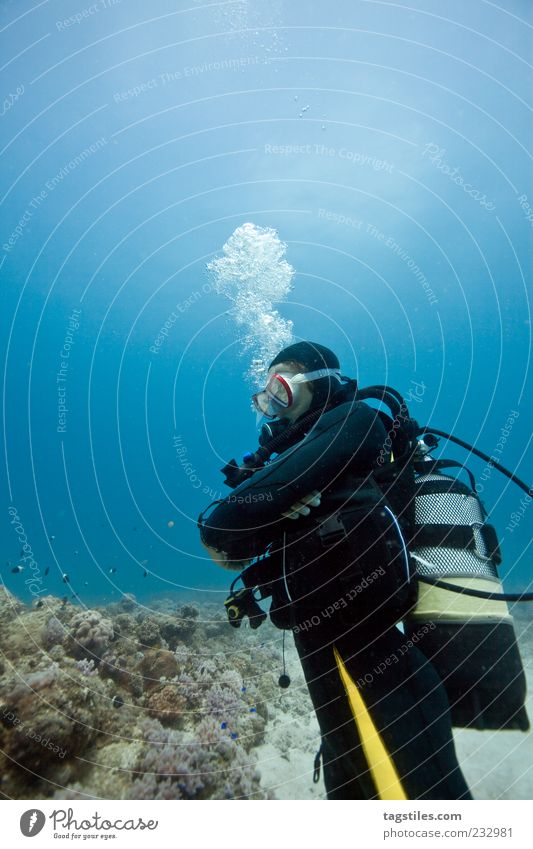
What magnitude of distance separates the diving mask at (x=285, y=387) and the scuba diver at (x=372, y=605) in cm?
66

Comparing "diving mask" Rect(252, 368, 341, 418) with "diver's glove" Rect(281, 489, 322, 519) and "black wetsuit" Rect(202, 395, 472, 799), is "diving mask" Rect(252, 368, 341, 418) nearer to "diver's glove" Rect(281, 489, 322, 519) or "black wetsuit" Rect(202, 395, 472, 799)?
"black wetsuit" Rect(202, 395, 472, 799)

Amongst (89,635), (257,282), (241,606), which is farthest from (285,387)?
(257,282)

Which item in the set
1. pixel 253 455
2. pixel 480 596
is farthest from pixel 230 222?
pixel 480 596

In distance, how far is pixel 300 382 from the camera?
328cm

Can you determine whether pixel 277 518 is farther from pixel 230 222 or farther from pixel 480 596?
pixel 230 222

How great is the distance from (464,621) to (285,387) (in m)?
2.14

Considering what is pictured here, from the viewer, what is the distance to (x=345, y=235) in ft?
63.1

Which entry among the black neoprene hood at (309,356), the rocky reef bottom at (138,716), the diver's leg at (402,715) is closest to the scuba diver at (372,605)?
the diver's leg at (402,715)

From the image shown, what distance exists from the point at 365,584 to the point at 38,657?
545 centimetres

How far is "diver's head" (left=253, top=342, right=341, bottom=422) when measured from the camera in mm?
3246

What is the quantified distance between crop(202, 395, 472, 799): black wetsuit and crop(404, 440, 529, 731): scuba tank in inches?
8.3

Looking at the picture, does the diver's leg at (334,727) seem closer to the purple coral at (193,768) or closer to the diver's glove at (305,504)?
the diver's glove at (305,504)

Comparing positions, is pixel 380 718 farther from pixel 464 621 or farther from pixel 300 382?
pixel 300 382

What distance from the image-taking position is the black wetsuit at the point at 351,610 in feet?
A: 6.46
